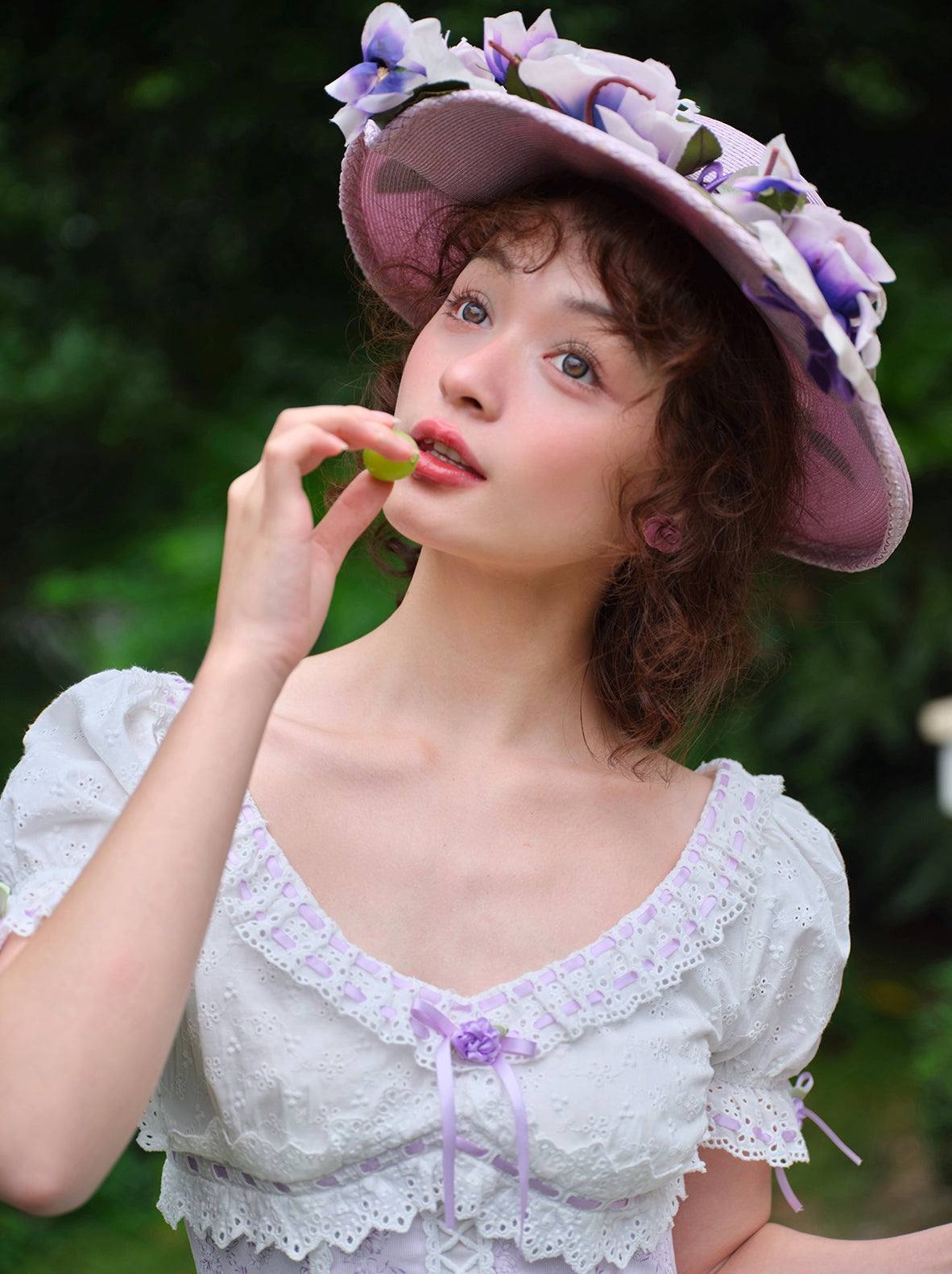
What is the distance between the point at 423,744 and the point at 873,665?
2.38 meters

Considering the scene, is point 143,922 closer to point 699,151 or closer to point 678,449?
point 678,449

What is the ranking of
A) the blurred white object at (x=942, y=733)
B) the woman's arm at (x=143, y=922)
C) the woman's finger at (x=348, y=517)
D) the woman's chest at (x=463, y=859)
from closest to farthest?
1. the woman's arm at (x=143, y=922)
2. the woman's finger at (x=348, y=517)
3. the woman's chest at (x=463, y=859)
4. the blurred white object at (x=942, y=733)

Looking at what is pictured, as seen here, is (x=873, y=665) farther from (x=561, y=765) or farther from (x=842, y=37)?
(x=561, y=765)

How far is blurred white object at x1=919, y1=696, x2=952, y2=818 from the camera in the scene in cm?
374

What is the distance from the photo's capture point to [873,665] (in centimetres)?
383

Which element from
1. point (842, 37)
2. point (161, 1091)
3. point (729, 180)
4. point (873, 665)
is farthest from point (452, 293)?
point (873, 665)

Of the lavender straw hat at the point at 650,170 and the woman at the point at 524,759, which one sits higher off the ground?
the lavender straw hat at the point at 650,170

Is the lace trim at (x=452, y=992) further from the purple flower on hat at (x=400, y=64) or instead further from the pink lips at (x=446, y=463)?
the purple flower on hat at (x=400, y=64)

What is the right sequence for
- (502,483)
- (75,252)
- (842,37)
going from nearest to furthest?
(502,483) < (842,37) < (75,252)

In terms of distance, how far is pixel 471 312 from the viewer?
169cm

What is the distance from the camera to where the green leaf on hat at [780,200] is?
1535 mm

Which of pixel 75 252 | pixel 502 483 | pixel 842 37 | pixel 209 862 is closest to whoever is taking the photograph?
pixel 209 862

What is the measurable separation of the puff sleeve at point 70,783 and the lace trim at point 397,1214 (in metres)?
0.41

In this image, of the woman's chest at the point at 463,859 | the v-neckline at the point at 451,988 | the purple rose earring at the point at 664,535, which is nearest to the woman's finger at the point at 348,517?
the v-neckline at the point at 451,988
